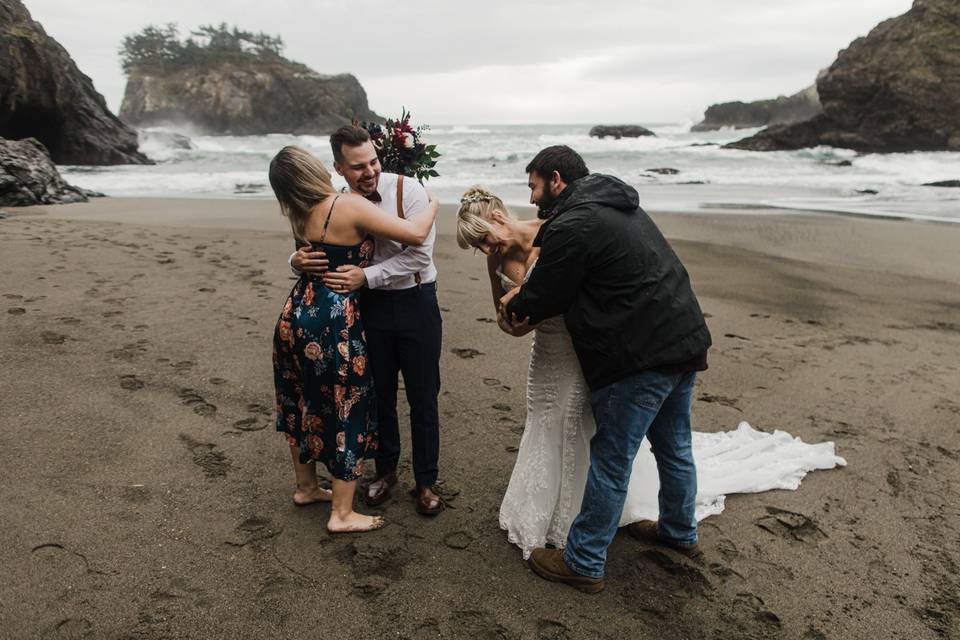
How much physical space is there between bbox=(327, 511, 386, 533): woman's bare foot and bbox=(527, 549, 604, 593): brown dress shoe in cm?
73

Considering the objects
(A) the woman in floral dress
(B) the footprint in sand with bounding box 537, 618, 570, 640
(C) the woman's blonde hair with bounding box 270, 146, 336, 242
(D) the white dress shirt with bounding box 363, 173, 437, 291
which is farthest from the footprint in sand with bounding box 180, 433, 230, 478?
(B) the footprint in sand with bounding box 537, 618, 570, 640

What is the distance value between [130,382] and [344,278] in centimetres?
244

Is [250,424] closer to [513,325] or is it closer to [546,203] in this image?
[513,325]

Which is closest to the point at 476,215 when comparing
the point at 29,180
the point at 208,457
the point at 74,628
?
the point at 208,457

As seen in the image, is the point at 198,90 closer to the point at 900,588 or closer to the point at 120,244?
the point at 120,244

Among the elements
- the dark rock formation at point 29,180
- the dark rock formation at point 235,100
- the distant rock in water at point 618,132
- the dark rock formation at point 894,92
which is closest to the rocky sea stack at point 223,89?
the dark rock formation at point 235,100

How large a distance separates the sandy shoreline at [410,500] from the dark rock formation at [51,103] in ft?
53.0

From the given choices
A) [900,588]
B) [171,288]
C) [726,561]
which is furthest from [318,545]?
[171,288]

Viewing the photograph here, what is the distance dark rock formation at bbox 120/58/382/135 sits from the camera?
57.2 meters

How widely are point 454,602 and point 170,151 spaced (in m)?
31.2

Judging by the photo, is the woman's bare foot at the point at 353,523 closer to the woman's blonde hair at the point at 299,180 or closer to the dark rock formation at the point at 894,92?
the woman's blonde hair at the point at 299,180

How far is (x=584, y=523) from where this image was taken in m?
2.72

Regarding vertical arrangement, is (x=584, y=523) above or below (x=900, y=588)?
above

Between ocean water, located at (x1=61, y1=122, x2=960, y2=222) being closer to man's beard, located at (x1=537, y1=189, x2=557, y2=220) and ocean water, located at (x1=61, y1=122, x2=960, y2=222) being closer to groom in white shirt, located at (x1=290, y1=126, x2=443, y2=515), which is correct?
man's beard, located at (x1=537, y1=189, x2=557, y2=220)
